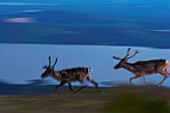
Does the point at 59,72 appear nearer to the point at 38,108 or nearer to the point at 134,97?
the point at 38,108

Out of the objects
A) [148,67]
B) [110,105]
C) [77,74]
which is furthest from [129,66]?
[110,105]

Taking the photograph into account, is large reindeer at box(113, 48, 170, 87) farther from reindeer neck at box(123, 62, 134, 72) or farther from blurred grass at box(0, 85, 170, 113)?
blurred grass at box(0, 85, 170, 113)

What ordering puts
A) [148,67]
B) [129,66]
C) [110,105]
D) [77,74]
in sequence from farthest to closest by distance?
[129,66] < [148,67] < [77,74] < [110,105]

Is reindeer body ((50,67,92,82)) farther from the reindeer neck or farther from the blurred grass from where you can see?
the blurred grass

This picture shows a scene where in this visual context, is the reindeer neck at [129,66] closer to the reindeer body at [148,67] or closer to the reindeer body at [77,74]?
the reindeer body at [148,67]

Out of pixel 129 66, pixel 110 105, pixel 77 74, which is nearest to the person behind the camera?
pixel 110 105

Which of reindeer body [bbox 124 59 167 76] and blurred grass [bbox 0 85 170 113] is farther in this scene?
reindeer body [bbox 124 59 167 76]

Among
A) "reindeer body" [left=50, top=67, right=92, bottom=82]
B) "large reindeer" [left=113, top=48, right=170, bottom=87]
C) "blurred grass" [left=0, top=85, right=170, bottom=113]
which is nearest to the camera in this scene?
"blurred grass" [left=0, top=85, right=170, bottom=113]

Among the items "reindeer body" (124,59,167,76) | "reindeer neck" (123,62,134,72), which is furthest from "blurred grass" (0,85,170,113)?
"reindeer neck" (123,62,134,72)

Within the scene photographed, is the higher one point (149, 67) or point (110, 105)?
point (149, 67)

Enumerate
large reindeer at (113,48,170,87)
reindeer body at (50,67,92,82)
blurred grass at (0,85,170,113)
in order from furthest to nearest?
large reindeer at (113,48,170,87) < reindeer body at (50,67,92,82) < blurred grass at (0,85,170,113)

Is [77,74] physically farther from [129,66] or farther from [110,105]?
[110,105]

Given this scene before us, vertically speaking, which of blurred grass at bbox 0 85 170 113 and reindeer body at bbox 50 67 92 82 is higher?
reindeer body at bbox 50 67 92 82

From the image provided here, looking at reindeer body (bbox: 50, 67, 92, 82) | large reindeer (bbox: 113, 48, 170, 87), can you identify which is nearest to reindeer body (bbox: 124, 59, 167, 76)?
large reindeer (bbox: 113, 48, 170, 87)
